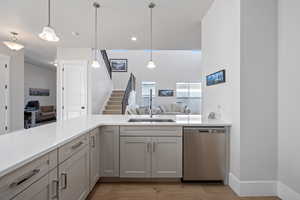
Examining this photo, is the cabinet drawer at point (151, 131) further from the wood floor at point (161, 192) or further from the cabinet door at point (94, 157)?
the wood floor at point (161, 192)

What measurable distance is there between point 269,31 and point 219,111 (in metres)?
1.29

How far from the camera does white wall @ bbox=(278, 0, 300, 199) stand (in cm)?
192

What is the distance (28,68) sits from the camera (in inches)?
344

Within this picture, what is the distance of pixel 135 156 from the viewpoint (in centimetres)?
249

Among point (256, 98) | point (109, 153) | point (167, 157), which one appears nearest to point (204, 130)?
point (167, 157)

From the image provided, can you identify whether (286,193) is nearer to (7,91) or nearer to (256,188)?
(256,188)

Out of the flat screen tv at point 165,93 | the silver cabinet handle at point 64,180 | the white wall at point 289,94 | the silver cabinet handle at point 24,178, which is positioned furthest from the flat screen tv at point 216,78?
the flat screen tv at point 165,93

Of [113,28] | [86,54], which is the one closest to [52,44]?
[86,54]

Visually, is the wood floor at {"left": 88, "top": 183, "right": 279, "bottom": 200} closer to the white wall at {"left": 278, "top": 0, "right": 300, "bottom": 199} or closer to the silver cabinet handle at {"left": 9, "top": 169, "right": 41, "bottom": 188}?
the white wall at {"left": 278, "top": 0, "right": 300, "bottom": 199}

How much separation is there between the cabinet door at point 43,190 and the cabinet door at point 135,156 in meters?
1.17

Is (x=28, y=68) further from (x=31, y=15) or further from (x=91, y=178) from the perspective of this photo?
(x=91, y=178)

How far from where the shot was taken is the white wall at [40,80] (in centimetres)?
868

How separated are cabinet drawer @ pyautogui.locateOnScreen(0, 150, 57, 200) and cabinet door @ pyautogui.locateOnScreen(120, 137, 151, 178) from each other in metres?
1.25

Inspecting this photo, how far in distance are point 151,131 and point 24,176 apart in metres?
1.65
